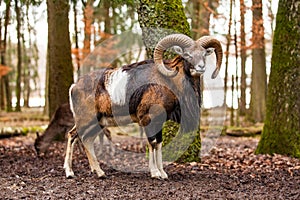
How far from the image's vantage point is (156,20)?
27.4 feet

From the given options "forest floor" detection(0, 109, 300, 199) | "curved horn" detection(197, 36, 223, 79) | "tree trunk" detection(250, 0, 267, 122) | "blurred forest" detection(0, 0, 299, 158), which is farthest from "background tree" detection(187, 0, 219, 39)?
"curved horn" detection(197, 36, 223, 79)

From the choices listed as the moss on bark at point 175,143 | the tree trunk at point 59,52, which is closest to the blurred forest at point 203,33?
the tree trunk at point 59,52

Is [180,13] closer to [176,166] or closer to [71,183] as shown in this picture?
[176,166]

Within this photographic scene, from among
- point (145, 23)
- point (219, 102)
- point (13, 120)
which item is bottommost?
point (13, 120)

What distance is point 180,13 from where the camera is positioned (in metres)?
8.53

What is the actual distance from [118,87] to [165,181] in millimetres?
1474

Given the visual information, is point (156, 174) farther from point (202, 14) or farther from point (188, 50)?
point (202, 14)

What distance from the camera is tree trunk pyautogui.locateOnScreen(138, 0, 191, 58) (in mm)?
8305

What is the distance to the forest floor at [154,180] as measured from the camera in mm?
6070

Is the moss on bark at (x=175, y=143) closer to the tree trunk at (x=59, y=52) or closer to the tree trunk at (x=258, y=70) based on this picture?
the tree trunk at (x=59, y=52)

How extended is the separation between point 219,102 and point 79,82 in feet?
8.51

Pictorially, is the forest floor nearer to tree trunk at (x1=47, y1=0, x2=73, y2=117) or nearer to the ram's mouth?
the ram's mouth

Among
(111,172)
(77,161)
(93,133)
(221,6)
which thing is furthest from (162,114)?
(221,6)

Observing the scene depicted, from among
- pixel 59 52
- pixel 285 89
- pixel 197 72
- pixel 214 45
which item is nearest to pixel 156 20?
pixel 214 45
